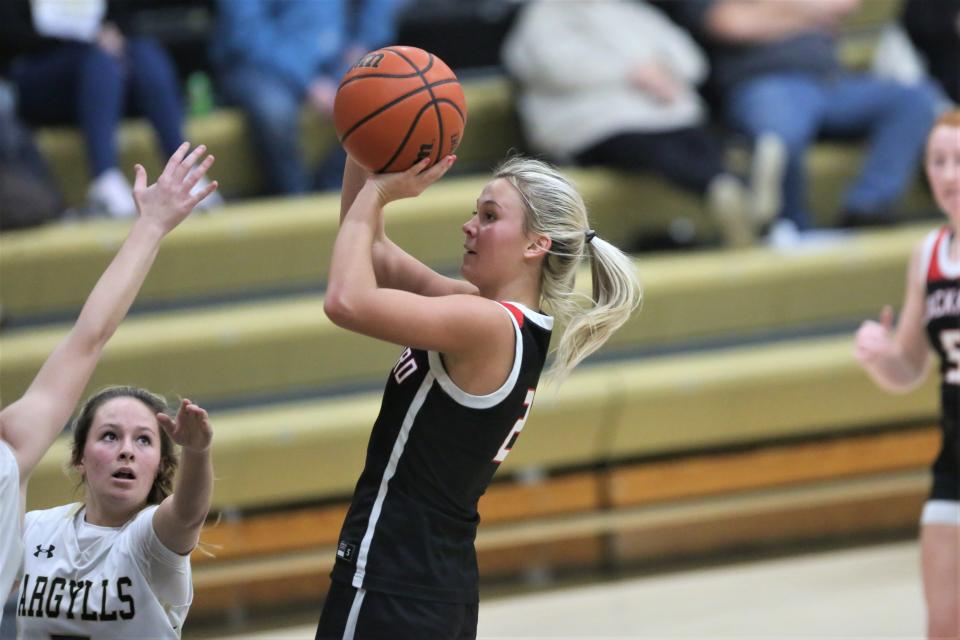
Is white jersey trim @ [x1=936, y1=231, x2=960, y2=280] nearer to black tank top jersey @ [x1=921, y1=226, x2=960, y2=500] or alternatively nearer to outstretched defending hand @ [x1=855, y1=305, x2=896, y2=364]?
black tank top jersey @ [x1=921, y1=226, x2=960, y2=500]

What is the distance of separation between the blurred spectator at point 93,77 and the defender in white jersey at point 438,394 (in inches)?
128

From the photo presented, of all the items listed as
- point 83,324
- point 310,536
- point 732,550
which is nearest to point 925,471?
point 732,550

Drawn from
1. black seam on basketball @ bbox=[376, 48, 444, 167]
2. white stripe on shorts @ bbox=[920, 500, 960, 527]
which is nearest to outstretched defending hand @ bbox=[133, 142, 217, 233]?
black seam on basketball @ bbox=[376, 48, 444, 167]

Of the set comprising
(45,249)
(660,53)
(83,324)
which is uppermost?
(660,53)

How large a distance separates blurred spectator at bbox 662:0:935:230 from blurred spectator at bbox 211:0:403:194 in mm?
1654

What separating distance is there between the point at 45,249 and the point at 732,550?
3158 millimetres

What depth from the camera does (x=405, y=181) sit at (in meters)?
2.64

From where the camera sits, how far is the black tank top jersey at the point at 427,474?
8.64 feet

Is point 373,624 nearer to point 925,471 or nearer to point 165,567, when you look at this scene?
point 165,567

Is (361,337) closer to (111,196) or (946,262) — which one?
(111,196)

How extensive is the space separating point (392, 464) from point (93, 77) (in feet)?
11.8

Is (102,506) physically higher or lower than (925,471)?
higher

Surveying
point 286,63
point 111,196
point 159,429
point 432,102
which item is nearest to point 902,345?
point 432,102

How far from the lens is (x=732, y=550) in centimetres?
584
